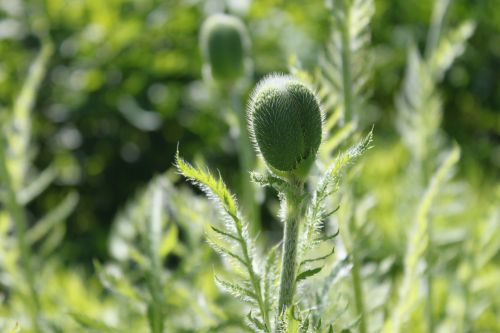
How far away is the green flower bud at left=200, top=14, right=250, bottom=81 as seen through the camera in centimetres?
93

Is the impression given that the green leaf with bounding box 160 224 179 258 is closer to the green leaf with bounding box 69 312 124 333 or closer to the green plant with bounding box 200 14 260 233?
the green leaf with bounding box 69 312 124 333

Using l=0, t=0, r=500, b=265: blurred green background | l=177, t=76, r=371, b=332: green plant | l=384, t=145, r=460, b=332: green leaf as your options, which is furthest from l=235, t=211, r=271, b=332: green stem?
l=0, t=0, r=500, b=265: blurred green background

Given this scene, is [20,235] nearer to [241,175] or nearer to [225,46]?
[225,46]

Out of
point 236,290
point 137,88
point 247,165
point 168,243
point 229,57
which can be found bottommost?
point 236,290

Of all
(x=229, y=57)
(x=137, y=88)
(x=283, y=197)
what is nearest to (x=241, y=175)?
Result: (x=229, y=57)

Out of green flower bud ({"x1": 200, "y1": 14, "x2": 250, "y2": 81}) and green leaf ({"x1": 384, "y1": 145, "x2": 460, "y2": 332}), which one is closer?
green leaf ({"x1": 384, "y1": 145, "x2": 460, "y2": 332})

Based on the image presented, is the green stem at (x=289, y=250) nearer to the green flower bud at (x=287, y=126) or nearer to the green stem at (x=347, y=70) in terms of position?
the green flower bud at (x=287, y=126)

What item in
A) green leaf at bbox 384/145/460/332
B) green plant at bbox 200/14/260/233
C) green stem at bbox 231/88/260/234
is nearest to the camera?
green leaf at bbox 384/145/460/332

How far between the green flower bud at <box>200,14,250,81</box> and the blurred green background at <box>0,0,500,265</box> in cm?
85

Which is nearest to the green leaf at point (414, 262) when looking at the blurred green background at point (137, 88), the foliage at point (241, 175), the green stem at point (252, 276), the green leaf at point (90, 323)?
the foliage at point (241, 175)

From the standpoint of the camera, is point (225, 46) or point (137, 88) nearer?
point (225, 46)

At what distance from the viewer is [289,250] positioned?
1.25ft

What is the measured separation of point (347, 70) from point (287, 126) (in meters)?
0.21

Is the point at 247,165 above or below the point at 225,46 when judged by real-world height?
below
